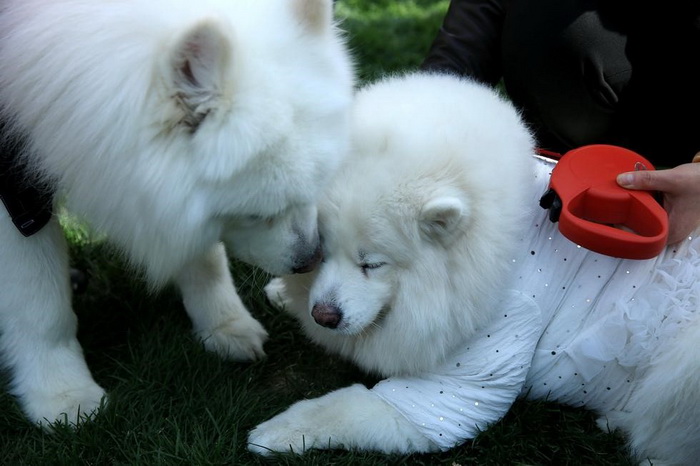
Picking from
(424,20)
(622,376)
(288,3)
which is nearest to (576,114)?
(622,376)

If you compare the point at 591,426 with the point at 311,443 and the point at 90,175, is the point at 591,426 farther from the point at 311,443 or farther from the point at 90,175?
the point at 90,175

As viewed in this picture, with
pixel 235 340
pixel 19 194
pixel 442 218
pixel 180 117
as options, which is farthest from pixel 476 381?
pixel 19 194

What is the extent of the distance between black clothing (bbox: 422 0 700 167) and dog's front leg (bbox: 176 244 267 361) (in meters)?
1.12

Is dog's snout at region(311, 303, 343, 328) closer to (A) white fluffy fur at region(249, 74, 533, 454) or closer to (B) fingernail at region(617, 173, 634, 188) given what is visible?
(A) white fluffy fur at region(249, 74, 533, 454)

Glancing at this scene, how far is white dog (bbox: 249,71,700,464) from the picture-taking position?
186 cm

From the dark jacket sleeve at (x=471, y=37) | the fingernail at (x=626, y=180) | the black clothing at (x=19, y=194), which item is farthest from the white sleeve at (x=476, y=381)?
the dark jacket sleeve at (x=471, y=37)

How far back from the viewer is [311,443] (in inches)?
77.7

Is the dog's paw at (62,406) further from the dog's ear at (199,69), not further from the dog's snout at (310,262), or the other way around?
the dog's ear at (199,69)

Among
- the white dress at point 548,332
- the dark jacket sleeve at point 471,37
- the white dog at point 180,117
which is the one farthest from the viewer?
the dark jacket sleeve at point 471,37

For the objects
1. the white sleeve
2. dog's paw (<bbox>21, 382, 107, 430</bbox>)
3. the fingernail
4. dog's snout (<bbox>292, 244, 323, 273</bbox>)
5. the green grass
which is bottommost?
the green grass

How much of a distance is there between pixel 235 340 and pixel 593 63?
1.61 metres

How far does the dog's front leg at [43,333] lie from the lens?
200 cm

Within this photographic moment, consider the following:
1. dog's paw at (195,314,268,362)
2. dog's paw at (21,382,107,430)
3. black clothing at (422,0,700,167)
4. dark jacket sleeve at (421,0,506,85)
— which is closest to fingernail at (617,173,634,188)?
black clothing at (422,0,700,167)

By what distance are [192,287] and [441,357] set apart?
0.91 m
